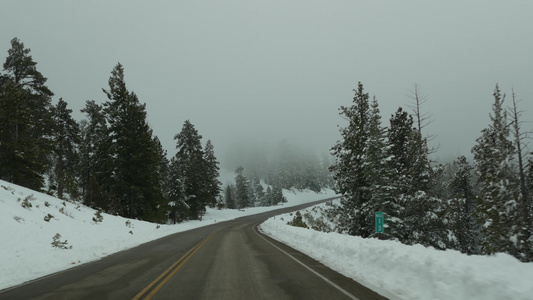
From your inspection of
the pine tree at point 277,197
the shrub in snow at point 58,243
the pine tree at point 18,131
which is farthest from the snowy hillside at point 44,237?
the pine tree at point 277,197

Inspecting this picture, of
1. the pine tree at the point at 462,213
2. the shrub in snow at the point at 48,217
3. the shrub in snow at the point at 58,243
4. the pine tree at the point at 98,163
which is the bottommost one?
the pine tree at the point at 462,213

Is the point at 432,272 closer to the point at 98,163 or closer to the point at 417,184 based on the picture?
the point at 417,184

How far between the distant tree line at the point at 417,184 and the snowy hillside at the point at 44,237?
55.1 ft

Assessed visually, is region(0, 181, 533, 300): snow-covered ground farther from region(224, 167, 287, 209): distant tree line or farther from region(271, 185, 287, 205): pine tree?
region(271, 185, 287, 205): pine tree

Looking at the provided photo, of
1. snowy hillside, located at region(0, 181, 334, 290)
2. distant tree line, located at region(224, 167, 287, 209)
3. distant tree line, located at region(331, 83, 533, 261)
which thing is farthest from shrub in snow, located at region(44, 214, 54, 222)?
distant tree line, located at region(224, 167, 287, 209)

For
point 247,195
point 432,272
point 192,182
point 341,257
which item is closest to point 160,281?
point 341,257

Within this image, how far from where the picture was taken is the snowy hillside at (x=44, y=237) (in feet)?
29.5

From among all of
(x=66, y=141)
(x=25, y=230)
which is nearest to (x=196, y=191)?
(x=66, y=141)

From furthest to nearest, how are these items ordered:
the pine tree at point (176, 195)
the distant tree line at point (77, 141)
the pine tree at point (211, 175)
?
the pine tree at point (211, 175), the pine tree at point (176, 195), the distant tree line at point (77, 141)

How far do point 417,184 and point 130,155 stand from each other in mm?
27312

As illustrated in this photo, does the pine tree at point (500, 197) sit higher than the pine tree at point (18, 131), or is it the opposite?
the pine tree at point (18, 131)

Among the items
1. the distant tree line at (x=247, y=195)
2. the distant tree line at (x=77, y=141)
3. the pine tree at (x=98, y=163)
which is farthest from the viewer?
the distant tree line at (x=247, y=195)

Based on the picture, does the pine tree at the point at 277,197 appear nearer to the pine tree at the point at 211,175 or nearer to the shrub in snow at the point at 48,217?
the pine tree at the point at 211,175

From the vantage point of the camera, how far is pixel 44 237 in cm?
1191
